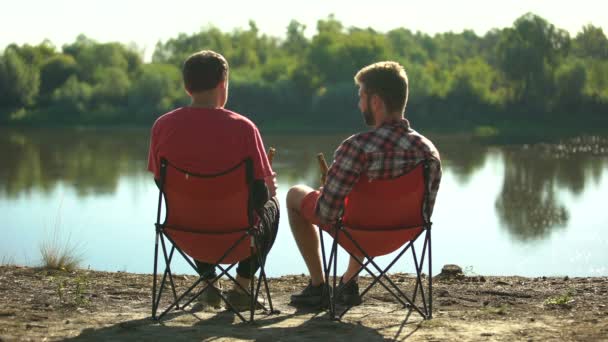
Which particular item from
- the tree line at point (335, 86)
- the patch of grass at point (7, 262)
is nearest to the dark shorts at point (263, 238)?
the patch of grass at point (7, 262)

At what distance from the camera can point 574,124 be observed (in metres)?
48.0

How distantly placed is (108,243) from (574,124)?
38.6m

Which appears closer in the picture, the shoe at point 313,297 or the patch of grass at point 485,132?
the shoe at point 313,297

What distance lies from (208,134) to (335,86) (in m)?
51.5

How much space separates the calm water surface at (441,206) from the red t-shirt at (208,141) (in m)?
2.68

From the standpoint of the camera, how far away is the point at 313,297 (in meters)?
3.98

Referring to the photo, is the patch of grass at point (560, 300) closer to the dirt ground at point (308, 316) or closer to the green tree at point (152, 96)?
the dirt ground at point (308, 316)

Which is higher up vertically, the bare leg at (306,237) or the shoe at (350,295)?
the bare leg at (306,237)

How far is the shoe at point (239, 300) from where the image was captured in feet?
13.0

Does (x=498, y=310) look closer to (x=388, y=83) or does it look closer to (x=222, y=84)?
(x=388, y=83)

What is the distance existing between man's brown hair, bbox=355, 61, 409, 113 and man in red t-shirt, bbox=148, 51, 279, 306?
0.47m

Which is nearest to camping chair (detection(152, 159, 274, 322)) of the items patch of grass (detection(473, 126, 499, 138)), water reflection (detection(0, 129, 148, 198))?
water reflection (detection(0, 129, 148, 198))

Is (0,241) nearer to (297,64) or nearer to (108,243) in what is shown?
(108,243)

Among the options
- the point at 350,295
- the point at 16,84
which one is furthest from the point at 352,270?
the point at 16,84
